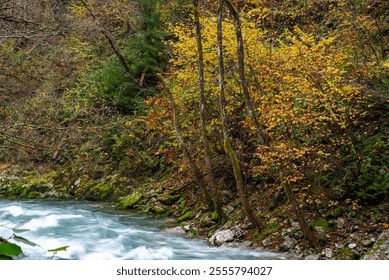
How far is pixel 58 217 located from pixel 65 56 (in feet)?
38.5

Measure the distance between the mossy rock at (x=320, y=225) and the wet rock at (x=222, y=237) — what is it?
1751 millimetres

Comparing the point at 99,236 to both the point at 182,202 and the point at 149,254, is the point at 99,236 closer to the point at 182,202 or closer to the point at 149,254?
the point at 149,254

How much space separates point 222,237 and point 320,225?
2.09 meters

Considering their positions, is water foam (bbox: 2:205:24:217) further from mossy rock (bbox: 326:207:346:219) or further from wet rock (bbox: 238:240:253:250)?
mossy rock (bbox: 326:207:346:219)

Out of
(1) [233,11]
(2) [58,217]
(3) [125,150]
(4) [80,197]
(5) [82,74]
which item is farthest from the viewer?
(5) [82,74]

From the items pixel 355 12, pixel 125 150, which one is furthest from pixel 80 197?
pixel 355 12

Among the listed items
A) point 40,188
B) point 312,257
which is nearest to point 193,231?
point 312,257

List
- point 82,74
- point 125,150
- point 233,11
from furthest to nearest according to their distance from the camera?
point 82,74 < point 125,150 < point 233,11

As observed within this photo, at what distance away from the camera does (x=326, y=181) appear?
26.3 feet

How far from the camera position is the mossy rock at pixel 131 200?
12239 mm

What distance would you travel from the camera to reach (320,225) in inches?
295

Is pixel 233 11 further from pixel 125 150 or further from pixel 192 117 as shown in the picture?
pixel 125 150

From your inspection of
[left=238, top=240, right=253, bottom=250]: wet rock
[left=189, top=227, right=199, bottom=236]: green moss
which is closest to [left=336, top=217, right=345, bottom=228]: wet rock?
[left=238, top=240, right=253, bottom=250]: wet rock

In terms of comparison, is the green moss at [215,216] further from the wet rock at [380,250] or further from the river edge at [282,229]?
the wet rock at [380,250]
